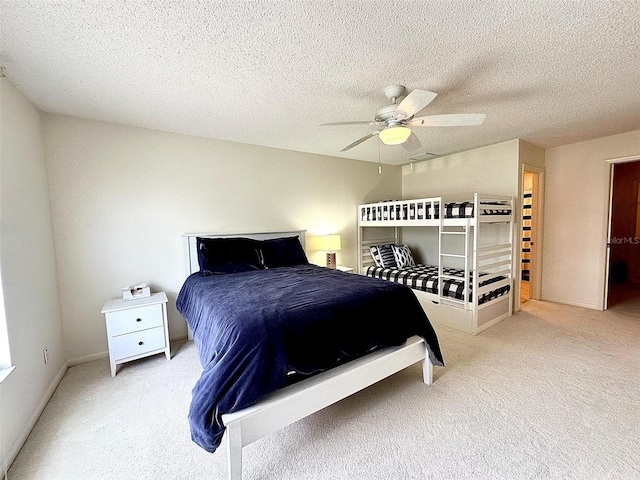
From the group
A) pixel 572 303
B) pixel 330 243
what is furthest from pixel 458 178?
pixel 572 303

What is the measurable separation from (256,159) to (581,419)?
383 cm

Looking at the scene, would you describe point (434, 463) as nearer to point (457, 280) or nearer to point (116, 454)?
point (116, 454)

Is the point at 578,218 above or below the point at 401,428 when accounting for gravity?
above

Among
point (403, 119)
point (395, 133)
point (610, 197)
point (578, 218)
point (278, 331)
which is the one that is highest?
point (403, 119)

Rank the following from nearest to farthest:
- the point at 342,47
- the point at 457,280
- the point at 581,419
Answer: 1. the point at 342,47
2. the point at 581,419
3. the point at 457,280

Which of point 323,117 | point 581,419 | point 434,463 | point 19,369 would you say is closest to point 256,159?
point 323,117

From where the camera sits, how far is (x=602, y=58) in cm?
176

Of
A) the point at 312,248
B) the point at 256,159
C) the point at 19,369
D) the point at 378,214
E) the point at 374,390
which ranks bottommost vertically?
the point at 374,390

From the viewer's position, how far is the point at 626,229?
204 inches

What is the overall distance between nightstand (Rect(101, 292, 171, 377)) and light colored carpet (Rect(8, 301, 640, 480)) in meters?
0.16

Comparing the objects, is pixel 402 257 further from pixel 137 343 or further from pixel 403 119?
pixel 137 343

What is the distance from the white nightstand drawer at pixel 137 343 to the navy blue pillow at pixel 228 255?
697 mm

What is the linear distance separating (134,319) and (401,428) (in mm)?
2334

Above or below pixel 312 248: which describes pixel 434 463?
below
